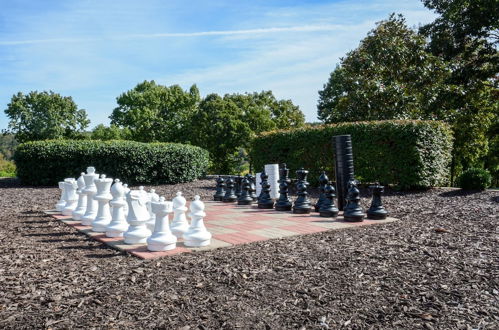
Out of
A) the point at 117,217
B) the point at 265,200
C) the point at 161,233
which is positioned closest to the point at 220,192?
the point at 265,200

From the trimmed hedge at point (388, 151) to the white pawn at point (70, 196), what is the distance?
22.4 feet

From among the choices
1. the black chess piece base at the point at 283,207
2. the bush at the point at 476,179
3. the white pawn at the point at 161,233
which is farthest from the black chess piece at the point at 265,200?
the bush at the point at 476,179

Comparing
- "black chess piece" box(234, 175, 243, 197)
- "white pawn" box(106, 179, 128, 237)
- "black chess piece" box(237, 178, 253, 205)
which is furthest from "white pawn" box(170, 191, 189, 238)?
"black chess piece" box(234, 175, 243, 197)

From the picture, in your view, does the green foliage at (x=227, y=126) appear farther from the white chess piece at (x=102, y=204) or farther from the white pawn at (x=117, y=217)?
the white pawn at (x=117, y=217)

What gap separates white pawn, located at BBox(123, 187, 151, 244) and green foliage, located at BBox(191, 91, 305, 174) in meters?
20.0

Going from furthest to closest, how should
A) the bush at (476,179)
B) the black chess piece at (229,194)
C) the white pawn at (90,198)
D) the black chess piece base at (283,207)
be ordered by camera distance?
the bush at (476,179)
the black chess piece at (229,194)
the black chess piece base at (283,207)
the white pawn at (90,198)

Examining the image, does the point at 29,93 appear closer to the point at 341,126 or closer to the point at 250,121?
the point at 250,121

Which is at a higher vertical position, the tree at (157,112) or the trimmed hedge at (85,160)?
the tree at (157,112)

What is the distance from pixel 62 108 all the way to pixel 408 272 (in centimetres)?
4167

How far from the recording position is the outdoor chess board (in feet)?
13.8

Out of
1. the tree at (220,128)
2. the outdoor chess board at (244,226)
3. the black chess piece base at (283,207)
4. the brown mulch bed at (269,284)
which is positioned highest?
the tree at (220,128)

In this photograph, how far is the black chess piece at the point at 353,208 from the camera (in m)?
5.46

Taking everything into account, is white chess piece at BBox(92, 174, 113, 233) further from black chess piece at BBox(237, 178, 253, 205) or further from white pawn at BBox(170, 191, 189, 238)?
black chess piece at BBox(237, 178, 253, 205)

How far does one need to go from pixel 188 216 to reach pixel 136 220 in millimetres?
1854
